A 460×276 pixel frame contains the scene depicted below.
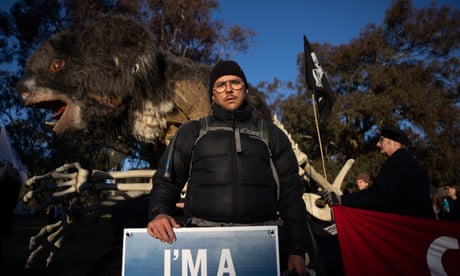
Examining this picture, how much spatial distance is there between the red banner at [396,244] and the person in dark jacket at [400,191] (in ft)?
1.95

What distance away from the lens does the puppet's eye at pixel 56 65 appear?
4188 millimetres

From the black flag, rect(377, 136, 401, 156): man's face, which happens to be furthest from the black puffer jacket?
the black flag

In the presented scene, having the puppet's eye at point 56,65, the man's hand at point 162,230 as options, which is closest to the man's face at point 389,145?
the man's hand at point 162,230

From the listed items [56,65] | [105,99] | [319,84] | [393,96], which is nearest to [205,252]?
[105,99]

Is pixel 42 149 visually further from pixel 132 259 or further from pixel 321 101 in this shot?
pixel 132 259

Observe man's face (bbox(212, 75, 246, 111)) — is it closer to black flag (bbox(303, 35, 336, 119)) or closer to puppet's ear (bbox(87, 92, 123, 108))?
puppet's ear (bbox(87, 92, 123, 108))

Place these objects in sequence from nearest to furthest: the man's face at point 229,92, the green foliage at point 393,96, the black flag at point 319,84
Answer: the man's face at point 229,92, the black flag at point 319,84, the green foliage at point 393,96

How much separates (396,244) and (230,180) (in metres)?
1.92

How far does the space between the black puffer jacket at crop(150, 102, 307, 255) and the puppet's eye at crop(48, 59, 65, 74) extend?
8.99ft

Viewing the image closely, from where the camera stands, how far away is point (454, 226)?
109 inches

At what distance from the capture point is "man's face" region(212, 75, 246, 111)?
2.47 metres

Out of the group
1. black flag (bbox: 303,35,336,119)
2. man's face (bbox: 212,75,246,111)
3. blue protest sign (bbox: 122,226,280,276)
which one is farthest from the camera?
black flag (bbox: 303,35,336,119)

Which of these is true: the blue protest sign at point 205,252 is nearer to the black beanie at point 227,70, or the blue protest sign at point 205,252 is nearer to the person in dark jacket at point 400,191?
the black beanie at point 227,70

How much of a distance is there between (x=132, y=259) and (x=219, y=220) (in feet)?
1.89
